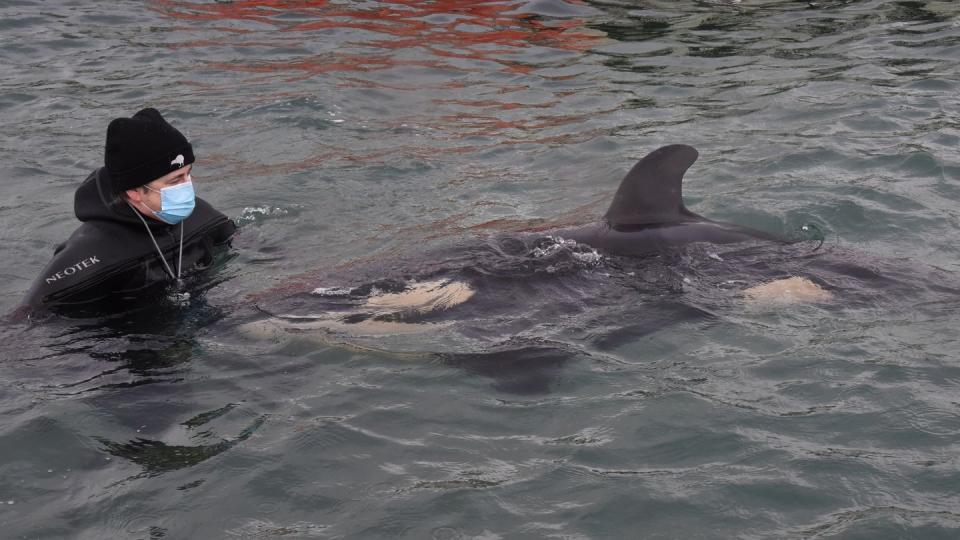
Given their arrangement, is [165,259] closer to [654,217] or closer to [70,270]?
[70,270]

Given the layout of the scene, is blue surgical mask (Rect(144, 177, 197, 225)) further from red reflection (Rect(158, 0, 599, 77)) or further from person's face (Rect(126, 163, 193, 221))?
red reflection (Rect(158, 0, 599, 77))

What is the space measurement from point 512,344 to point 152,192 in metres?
2.36

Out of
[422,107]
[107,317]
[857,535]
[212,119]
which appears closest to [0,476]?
[107,317]

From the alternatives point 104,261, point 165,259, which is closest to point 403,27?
point 165,259

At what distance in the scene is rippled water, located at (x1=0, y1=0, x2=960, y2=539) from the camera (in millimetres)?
4539

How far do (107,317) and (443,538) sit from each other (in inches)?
117

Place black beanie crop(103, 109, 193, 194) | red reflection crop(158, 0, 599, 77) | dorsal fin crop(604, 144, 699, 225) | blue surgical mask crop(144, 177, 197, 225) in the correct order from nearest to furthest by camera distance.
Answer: black beanie crop(103, 109, 193, 194), blue surgical mask crop(144, 177, 197, 225), dorsal fin crop(604, 144, 699, 225), red reflection crop(158, 0, 599, 77)

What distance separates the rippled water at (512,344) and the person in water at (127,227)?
0.68ft

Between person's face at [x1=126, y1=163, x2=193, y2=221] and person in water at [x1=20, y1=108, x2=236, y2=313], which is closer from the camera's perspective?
person in water at [x1=20, y1=108, x2=236, y2=313]

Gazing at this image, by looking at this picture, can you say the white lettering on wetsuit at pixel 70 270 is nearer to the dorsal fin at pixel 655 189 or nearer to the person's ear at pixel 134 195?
the person's ear at pixel 134 195

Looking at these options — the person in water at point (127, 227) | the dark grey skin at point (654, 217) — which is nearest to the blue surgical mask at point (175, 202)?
the person in water at point (127, 227)

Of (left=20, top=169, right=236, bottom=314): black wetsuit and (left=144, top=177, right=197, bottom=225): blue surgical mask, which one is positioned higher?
(left=144, top=177, right=197, bottom=225): blue surgical mask

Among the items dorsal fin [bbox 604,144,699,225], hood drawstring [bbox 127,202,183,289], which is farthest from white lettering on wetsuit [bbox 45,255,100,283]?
dorsal fin [bbox 604,144,699,225]

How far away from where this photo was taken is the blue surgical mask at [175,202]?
20.3 feet
